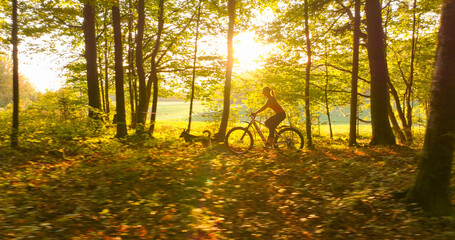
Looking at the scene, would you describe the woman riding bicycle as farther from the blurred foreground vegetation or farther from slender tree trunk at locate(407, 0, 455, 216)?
slender tree trunk at locate(407, 0, 455, 216)

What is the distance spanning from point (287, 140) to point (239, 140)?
1603 mm

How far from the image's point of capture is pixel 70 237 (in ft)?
11.6

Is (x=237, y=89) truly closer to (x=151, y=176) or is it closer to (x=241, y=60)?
(x=241, y=60)

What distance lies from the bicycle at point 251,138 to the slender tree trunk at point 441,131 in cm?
523

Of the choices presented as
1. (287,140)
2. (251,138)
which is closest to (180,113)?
(251,138)

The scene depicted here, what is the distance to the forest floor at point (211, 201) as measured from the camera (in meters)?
3.83

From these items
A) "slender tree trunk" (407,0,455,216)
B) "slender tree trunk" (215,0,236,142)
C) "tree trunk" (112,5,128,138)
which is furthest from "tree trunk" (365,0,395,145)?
"tree trunk" (112,5,128,138)

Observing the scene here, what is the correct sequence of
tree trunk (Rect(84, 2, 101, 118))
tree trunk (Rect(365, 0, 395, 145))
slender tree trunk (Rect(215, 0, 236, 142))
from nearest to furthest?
1. tree trunk (Rect(365, 0, 395, 145))
2. slender tree trunk (Rect(215, 0, 236, 142))
3. tree trunk (Rect(84, 2, 101, 118))

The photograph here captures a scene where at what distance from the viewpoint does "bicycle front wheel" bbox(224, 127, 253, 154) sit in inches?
376

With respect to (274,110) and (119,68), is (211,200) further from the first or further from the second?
(119,68)

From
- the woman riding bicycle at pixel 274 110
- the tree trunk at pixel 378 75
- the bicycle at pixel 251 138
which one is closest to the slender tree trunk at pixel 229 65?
the bicycle at pixel 251 138

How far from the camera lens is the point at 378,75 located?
11.1 meters

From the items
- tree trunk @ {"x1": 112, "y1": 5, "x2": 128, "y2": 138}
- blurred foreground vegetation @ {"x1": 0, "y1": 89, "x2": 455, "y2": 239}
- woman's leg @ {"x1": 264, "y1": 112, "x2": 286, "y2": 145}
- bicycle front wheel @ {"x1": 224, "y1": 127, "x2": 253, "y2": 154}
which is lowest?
blurred foreground vegetation @ {"x1": 0, "y1": 89, "x2": 455, "y2": 239}

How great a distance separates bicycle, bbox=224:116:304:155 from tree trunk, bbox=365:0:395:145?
3.81m
